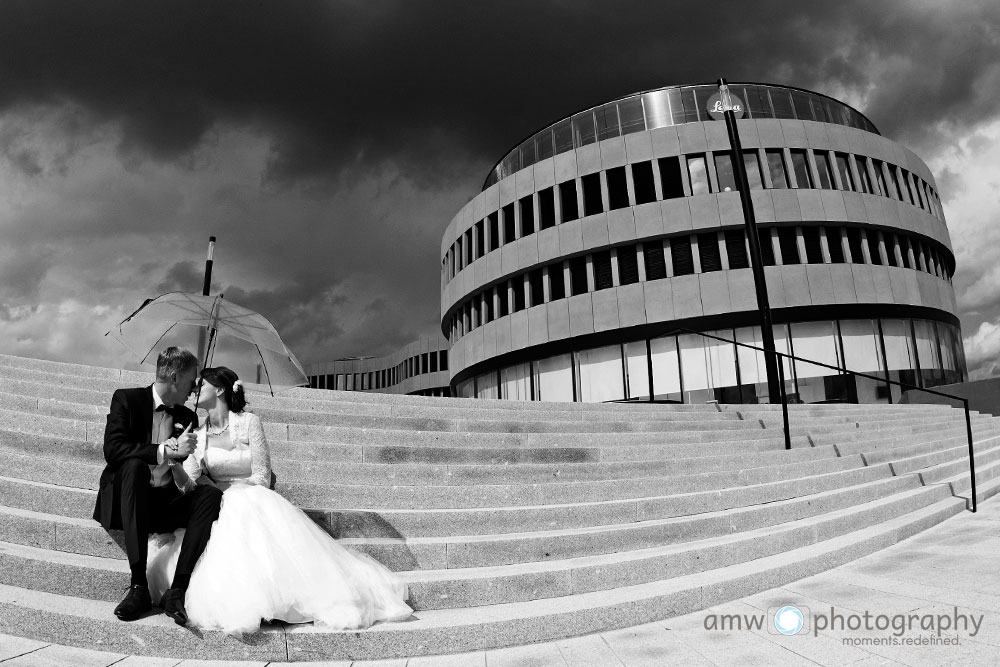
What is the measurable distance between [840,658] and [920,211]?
1185 inches

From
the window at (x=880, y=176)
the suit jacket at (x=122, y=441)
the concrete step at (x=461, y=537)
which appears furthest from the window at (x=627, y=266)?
the suit jacket at (x=122, y=441)

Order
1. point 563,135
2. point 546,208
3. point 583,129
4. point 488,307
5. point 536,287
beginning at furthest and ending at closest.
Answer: point 488,307, point 563,135, point 583,129, point 546,208, point 536,287

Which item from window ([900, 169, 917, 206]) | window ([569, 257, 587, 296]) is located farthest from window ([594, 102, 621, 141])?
window ([900, 169, 917, 206])

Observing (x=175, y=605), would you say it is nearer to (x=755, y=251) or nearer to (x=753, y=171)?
(x=755, y=251)

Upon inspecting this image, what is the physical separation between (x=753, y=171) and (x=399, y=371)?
Answer: 1859 inches

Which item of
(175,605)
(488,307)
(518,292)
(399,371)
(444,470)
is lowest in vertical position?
(175,605)

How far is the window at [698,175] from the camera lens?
24141 millimetres

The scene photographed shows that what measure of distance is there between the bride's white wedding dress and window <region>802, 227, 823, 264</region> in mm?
24840

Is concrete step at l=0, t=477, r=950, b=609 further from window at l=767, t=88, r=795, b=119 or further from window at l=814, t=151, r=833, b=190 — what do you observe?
window at l=767, t=88, r=795, b=119

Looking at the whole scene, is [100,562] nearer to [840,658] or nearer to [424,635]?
[424,635]

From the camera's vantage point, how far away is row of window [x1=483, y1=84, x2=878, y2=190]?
25953 mm

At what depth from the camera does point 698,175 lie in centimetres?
2441

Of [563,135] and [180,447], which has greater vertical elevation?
[563,135]

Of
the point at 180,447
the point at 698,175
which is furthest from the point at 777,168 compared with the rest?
the point at 180,447
